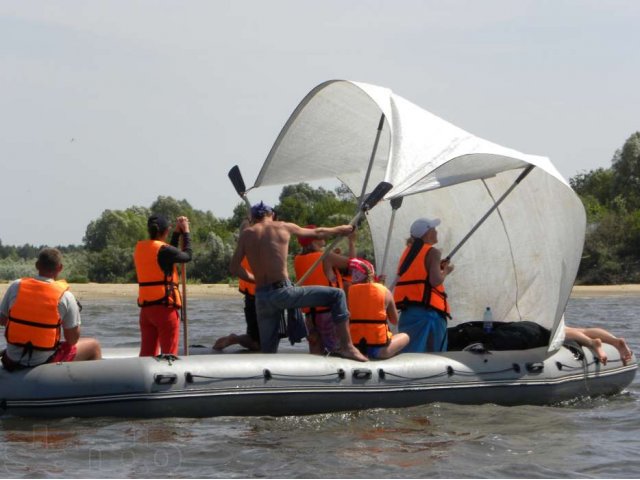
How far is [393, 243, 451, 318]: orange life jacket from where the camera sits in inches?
403

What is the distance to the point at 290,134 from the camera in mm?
11188

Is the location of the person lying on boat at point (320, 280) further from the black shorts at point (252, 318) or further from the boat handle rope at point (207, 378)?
the boat handle rope at point (207, 378)

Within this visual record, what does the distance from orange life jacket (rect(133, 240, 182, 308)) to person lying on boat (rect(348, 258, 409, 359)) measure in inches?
56.6

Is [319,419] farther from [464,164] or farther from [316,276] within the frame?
[464,164]

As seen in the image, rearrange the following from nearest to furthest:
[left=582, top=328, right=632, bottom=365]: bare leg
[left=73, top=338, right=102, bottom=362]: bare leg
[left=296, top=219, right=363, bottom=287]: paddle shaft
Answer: [left=73, top=338, right=102, bottom=362]: bare leg, [left=296, top=219, right=363, bottom=287]: paddle shaft, [left=582, top=328, right=632, bottom=365]: bare leg

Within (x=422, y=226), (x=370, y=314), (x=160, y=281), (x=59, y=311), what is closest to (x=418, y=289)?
(x=422, y=226)

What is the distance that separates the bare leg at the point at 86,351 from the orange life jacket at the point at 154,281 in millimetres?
483

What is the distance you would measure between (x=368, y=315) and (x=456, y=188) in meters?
2.97

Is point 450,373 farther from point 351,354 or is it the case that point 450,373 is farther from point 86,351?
point 86,351

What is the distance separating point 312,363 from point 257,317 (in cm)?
59

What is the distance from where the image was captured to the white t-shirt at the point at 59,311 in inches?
340

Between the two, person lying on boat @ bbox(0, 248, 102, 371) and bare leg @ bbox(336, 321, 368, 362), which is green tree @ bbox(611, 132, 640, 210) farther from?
person lying on boat @ bbox(0, 248, 102, 371)

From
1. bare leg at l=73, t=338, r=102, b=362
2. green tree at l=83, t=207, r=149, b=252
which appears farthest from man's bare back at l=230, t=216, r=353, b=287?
green tree at l=83, t=207, r=149, b=252

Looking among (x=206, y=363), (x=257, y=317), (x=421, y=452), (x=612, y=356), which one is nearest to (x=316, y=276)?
(x=257, y=317)
